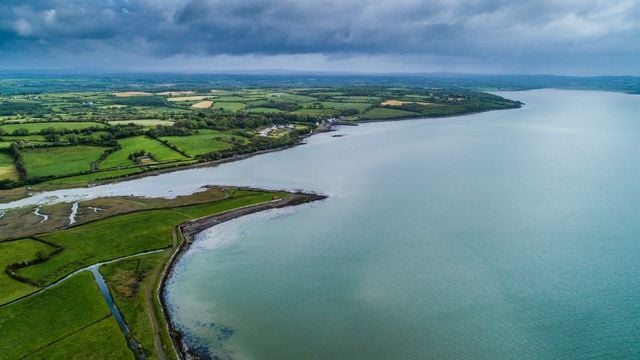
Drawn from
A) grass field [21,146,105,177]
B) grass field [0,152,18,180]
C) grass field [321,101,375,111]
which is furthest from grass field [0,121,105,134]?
grass field [321,101,375,111]

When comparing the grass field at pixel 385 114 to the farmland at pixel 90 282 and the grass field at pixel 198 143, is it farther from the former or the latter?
the farmland at pixel 90 282

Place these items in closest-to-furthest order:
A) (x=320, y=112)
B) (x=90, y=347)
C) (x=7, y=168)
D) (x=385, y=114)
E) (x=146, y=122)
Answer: (x=90, y=347) < (x=7, y=168) < (x=146, y=122) < (x=320, y=112) < (x=385, y=114)

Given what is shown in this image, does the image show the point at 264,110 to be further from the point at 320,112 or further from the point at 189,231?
the point at 189,231

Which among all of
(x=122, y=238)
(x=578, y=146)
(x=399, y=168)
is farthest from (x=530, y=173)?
(x=122, y=238)

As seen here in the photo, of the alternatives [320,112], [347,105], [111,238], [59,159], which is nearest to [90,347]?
[111,238]

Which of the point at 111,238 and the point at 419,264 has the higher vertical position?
the point at 111,238

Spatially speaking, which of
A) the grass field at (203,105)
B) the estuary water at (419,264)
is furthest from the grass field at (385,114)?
the estuary water at (419,264)
